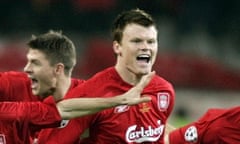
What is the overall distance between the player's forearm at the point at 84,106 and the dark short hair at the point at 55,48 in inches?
22.5

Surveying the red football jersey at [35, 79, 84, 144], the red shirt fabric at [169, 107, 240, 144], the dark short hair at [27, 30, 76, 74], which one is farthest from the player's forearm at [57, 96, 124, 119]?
the red shirt fabric at [169, 107, 240, 144]

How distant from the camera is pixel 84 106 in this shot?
507cm

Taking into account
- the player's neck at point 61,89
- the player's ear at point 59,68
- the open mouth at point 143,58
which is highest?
the open mouth at point 143,58

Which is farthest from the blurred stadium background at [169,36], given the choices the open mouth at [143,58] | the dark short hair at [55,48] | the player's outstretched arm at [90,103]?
the player's outstretched arm at [90,103]

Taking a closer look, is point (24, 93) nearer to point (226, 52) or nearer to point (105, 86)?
point (105, 86)

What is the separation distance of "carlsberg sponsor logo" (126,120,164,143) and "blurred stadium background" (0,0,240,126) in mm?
7131

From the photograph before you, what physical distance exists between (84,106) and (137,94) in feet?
1.01

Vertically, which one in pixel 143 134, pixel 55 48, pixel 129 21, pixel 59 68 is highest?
pixel 129 21

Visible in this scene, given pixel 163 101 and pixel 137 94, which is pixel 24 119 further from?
pixel 163 101

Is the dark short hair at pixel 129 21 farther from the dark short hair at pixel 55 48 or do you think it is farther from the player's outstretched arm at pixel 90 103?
the player's outstretched arm at pixel 90 103

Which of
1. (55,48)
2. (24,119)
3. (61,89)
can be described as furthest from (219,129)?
(24,119)

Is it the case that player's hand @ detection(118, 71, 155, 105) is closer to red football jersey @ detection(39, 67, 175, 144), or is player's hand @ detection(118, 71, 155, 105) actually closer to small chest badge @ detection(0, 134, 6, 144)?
red football jersey @ detection(39, 67, 175, 144)

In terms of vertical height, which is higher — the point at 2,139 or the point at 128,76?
the point at 128,76

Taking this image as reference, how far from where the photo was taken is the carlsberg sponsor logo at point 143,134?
214 inches
